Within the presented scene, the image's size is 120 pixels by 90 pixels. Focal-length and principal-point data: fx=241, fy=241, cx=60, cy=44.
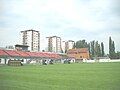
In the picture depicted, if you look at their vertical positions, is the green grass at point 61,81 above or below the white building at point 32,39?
below

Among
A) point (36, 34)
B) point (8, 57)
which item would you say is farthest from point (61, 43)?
point (8, 57)

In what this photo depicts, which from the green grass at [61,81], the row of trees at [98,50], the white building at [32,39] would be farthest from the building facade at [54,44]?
the green grass at [61,81]

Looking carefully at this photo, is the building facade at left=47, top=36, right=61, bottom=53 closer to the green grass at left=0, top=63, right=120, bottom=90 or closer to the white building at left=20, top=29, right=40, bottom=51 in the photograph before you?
the white building at left=20, top=29, right=40, bottom=51

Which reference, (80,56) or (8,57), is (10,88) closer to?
(8,57)

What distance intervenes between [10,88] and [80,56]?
102295 millimetres

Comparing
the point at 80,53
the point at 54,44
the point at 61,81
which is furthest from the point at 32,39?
the point at 61,81

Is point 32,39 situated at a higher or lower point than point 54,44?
higher

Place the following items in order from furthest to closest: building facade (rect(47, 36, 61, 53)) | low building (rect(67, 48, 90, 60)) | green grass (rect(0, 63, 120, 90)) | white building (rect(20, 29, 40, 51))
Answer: building facade (rect(47, 36, 61, 53)), white building (rect(20, 29, 40, 51)), low building (rect(67, 48, 90, 60)), green grass (rect(0, 63, 120, 90))

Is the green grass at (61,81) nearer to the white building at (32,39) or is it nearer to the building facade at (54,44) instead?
the white building at (32,39)

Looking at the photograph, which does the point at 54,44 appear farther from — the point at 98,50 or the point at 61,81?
the point at 61,81

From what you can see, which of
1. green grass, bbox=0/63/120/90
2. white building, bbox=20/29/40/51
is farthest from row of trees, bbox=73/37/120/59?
green grass, bbox=0/63/120/90

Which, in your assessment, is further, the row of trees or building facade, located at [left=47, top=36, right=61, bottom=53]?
building facade, located at [left=47, top=36, right=61, bottom=53]

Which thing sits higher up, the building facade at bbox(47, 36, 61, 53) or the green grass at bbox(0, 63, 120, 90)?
the building facade at bbox(47, 36, 61, 53)

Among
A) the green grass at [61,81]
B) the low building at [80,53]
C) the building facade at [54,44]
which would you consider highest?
the building facade at [54,44]
